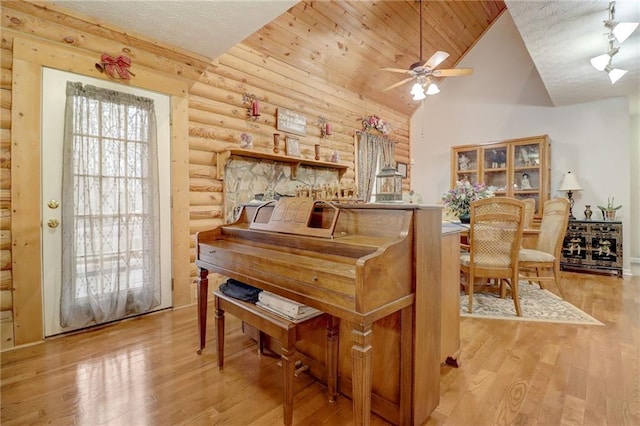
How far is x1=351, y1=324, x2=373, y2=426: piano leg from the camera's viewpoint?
1.21 m

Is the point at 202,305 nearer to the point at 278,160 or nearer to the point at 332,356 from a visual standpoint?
the point at 332,356

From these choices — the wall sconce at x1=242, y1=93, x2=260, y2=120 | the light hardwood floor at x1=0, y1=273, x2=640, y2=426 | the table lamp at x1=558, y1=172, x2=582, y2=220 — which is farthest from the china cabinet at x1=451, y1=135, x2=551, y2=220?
the wall sconce at x1=242, y1=93, x2=260, y2=120

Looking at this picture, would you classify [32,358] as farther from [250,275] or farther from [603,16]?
[603,16]

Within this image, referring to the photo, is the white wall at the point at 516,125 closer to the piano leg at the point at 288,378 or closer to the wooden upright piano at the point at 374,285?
the wooden upright piano at the point at 374,285

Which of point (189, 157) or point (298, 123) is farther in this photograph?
point (298, 123)

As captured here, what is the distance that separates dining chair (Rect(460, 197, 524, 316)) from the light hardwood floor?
501mm

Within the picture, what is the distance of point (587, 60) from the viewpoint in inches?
132

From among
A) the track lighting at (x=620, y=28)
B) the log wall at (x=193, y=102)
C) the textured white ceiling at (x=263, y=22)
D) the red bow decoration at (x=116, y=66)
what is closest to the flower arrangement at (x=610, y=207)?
the textured white ceiling at (x=263, y=22)

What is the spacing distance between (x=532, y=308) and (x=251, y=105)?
12.3 feet

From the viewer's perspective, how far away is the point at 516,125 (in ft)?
17.6

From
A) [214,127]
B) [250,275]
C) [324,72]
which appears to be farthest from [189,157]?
[324,72]

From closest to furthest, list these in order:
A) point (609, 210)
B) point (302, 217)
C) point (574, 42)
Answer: point (302, 217), point (574, 42), point (609, 210)

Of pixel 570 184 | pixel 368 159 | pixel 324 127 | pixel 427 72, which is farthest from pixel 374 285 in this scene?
pixel 570 184

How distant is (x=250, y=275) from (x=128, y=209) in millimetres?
1715
